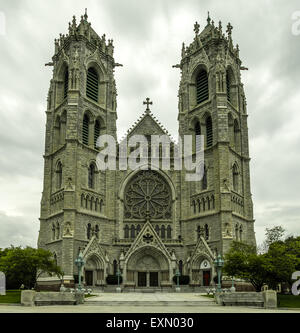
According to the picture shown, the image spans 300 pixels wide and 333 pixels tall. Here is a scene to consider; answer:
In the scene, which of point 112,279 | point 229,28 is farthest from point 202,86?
point 112,279

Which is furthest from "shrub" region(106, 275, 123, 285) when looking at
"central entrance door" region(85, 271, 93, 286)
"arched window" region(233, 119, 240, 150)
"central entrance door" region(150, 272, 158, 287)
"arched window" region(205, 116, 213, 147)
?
"arched window" region(233, 119, 240, 150)

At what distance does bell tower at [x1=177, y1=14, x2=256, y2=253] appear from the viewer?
4659 centimetres

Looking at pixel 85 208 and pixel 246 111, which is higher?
pixel 246 111

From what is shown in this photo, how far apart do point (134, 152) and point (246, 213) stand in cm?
1603

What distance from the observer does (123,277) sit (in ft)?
152

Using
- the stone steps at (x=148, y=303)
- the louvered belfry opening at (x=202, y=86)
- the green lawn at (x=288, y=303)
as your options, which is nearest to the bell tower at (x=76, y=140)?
the louvered belfry opening at (x=202, y=86)

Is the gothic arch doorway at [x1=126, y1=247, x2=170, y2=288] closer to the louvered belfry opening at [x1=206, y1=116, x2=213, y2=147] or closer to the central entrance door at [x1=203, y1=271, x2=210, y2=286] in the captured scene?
the central entrance door at [x1=203, y1=271, x2=210, y2=286]

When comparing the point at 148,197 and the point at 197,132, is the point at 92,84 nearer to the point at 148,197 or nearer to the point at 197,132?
the point at 197,132

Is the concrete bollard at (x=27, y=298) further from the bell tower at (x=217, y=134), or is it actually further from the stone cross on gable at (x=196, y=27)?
the stone cross on gable at (x=196, y=27)

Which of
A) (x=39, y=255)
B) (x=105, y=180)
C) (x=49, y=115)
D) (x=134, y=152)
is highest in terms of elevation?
(x=49, y=115)

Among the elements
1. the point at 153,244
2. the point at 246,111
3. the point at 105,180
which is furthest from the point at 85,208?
the point at 246,111
